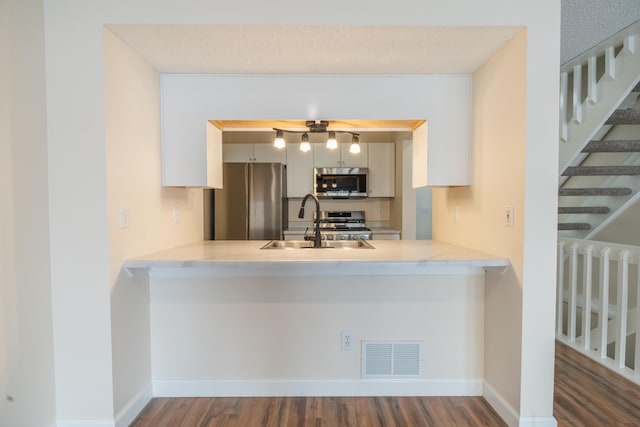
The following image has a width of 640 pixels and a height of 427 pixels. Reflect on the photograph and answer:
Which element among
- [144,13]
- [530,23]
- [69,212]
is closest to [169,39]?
[144,13]

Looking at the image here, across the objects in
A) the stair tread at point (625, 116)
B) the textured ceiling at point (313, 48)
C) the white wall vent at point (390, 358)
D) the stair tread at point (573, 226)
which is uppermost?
the textured ceiling at point (313, 48)

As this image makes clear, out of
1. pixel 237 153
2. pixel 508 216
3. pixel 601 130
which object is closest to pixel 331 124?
pixel 508 216

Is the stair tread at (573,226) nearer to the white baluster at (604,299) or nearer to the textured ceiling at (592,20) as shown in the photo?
the white baluster at (604,299)

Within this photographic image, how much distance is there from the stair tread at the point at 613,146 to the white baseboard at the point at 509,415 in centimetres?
226

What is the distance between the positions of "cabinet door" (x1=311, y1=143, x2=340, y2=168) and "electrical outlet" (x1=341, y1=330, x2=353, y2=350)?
104 inches

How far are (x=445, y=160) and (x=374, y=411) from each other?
1557 millimetres

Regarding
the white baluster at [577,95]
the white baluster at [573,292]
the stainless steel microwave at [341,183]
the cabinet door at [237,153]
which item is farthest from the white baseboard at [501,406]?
the cabinet door at [237,153]

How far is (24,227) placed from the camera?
5.04 feet

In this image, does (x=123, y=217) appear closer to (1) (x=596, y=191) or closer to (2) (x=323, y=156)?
(2) (x=323, y=156)

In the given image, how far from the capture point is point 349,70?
2.04m

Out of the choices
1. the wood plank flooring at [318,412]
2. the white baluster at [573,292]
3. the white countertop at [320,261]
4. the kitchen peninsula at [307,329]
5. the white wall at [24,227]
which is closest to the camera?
the white wall at [24,227]

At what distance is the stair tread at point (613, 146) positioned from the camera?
2789 millimetres

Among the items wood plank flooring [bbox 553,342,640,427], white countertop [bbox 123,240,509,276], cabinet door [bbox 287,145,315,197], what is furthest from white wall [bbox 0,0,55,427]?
cabinet door [bbox 287,145,315,197]

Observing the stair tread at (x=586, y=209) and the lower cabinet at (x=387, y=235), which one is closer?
the stair tread at (x=586, y=209)
